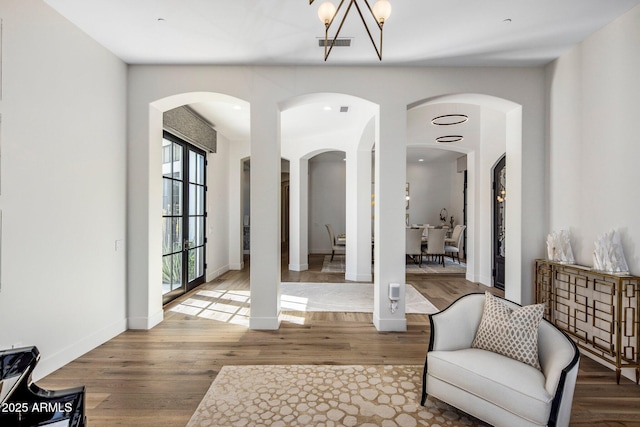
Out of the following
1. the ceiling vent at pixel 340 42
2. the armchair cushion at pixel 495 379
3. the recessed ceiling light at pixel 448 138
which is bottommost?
the armchair cushion at pixel 495 379

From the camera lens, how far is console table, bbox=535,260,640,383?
8.18 ft

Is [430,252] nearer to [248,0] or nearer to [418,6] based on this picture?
[418,6]

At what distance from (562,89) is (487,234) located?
317 centimetres

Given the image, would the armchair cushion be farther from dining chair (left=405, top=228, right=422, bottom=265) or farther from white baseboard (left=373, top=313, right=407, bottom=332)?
dining chair (left=405, top=228, right=422, bottom=265)

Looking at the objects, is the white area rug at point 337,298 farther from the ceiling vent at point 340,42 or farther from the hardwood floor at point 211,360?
the ceiling vent at point 340,42

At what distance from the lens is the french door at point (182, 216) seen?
457 centimetres

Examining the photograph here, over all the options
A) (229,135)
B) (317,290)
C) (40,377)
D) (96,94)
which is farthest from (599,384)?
(229,135)

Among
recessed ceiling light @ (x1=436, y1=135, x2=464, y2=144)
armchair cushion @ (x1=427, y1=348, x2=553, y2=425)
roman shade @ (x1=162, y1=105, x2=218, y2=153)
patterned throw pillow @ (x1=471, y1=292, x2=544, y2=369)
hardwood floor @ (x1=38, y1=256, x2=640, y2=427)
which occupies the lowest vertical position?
hardwood floor @ (x1=38, y1=256, x2=640, y2=427)

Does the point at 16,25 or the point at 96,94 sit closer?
the point at 16,25

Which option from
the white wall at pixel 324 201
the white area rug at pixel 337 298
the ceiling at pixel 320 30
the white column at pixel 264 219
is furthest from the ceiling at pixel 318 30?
the white wall at pixel 324 201

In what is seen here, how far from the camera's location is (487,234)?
5.96m

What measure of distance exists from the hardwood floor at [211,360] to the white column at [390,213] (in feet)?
0.76

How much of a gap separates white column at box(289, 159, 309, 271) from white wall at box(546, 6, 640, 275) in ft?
15.7

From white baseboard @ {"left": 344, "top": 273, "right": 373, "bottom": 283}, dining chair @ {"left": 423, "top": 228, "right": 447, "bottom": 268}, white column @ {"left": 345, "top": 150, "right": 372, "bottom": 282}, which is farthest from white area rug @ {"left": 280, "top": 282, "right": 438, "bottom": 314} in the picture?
dining chair @ {"left": 423, "top": 228, "right": 447, "bottom": 268}
